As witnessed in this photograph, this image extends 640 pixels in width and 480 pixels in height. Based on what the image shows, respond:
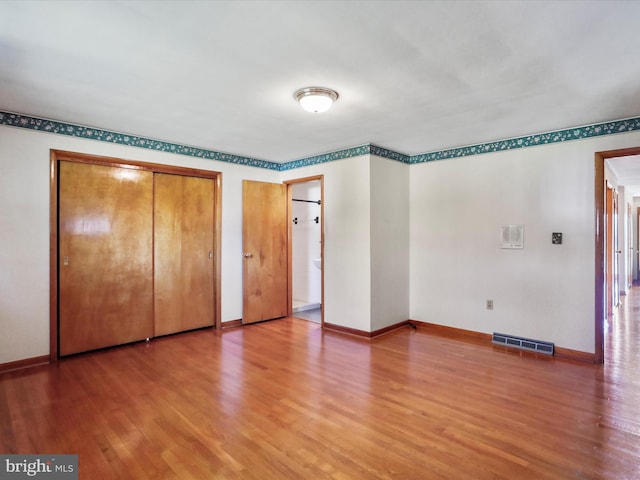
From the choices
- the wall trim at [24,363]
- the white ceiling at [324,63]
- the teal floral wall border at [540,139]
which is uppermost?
the white ceiling at [324,63]

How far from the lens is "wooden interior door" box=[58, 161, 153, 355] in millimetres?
3691

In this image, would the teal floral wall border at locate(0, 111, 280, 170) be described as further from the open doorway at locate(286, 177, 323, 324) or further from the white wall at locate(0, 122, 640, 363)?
the open doorway at locate(286, 177, 323, 324)

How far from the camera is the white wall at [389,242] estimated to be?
14.5ft

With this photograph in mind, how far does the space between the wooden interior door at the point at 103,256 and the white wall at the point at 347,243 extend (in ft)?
7.41

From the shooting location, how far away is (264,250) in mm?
5227

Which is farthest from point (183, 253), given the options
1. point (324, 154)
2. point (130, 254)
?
point (324, 154)

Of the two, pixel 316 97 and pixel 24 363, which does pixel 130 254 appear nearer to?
pixel 24 363

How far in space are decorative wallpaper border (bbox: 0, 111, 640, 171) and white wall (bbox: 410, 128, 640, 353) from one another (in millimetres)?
78

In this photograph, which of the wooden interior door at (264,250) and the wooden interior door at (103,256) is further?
the wooden interior door at (264,250)

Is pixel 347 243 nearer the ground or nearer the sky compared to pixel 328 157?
nearer the ground

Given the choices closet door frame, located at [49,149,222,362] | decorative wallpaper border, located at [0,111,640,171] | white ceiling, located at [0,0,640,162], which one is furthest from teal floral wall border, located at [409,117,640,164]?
closet door frame, located at [49,149,222,362]

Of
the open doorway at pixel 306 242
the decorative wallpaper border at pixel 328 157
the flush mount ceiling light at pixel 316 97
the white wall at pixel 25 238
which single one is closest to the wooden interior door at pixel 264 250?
the decorative wallpaper border at pixel 328 157

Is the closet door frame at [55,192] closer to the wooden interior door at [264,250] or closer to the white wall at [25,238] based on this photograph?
the white wall at [25,238]

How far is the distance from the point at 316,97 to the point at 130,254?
9.45ft
